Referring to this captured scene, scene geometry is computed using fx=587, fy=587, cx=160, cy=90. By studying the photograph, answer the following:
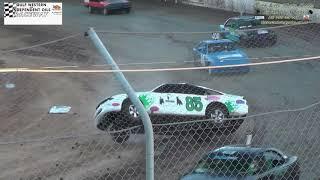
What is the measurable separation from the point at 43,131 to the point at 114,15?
76.8 feet

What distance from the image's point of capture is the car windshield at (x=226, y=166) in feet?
24.4

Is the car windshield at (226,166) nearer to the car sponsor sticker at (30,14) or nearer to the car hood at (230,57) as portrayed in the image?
the car hood at (230,57)

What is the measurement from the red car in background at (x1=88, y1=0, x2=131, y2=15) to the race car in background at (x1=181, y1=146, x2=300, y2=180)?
30.0 meters

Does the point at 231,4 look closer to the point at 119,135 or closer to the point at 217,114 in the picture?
the point at 217,114

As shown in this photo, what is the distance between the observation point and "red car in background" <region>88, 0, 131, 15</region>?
3741cm

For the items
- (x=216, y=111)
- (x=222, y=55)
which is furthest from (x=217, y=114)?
(x=222, y=55)

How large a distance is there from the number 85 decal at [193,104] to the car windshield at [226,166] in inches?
190

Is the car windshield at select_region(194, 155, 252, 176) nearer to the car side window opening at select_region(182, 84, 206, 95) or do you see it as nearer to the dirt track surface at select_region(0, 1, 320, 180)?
the dirt track surface at select_region(0, 1, 320, 180)

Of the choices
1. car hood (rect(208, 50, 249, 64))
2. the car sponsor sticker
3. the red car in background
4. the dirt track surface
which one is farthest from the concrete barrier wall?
car hood (rect(208, 50, 249, 64))

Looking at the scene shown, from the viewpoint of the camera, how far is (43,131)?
1469cm

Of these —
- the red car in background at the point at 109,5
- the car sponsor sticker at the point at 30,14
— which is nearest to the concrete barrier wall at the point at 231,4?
the red car in background at the point at 109,5

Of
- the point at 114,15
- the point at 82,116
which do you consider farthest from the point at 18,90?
the point at 114,15

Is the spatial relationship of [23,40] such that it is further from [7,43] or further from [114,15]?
[114,15]

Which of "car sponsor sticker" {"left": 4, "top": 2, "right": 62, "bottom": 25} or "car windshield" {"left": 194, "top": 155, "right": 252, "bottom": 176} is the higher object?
"car windshield" {"left": 194, "top": 155, "right": 252, "bottom": 176}
